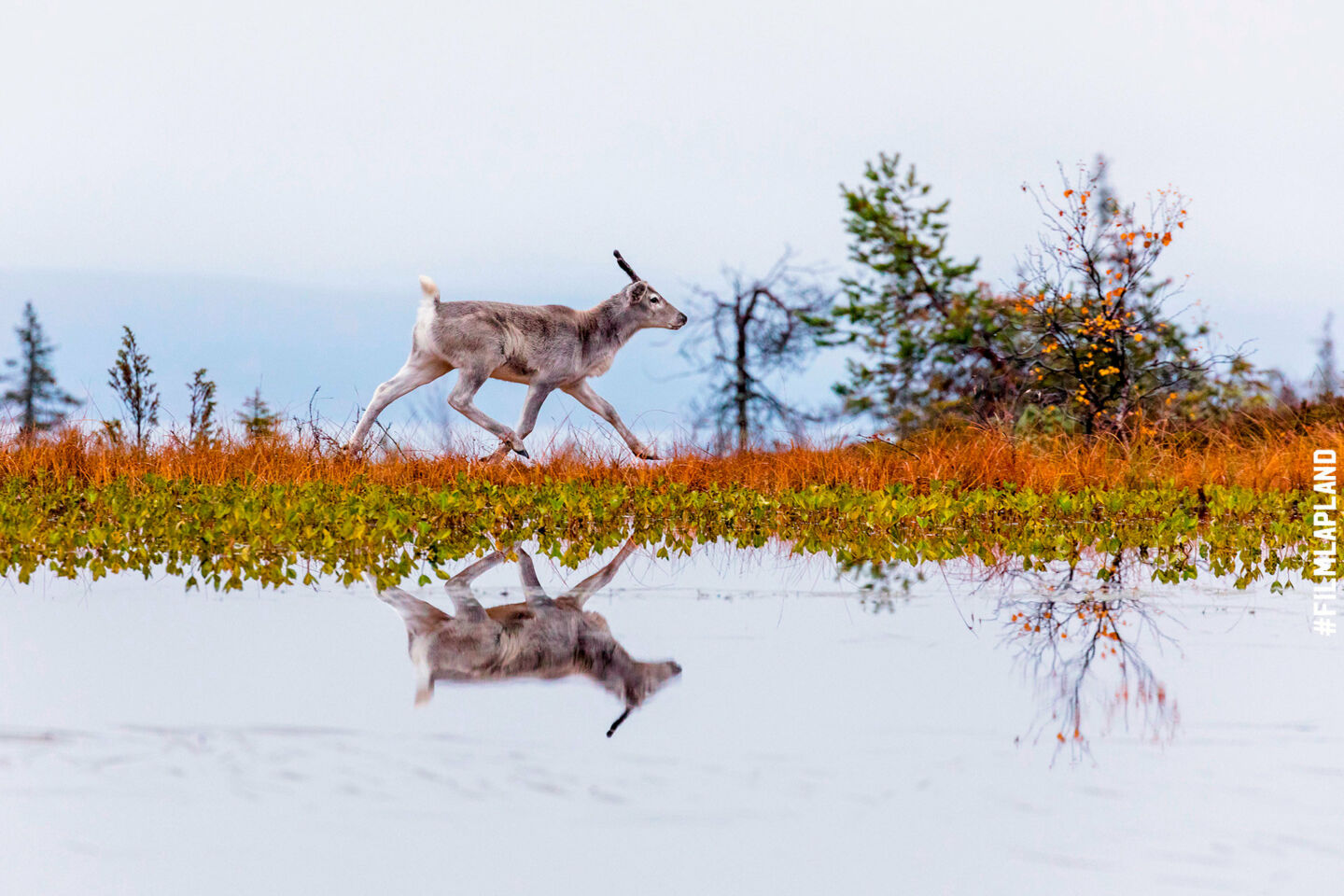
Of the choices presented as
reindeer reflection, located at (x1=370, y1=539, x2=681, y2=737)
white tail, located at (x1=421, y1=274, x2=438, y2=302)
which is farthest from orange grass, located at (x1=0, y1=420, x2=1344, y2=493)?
reindeer reflection, located at (x1=370, y1=539, x2=681, y2=737)

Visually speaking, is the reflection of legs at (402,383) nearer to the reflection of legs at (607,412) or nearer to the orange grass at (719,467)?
the orange grass at (719,467)

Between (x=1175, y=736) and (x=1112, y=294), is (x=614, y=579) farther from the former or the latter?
(x=1112, y=294)

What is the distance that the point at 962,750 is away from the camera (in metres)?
3.51

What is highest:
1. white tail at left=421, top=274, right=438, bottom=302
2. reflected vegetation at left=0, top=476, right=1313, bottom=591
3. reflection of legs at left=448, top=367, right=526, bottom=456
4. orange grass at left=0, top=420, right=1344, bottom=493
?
white tail at left=421, top=274, right=438, bottom=302

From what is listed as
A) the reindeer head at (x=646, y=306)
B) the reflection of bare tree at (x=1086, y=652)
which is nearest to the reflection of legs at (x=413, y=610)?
the reflection of bare tree at (x=1086, y=652)

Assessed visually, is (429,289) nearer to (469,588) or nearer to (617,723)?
(469,588)

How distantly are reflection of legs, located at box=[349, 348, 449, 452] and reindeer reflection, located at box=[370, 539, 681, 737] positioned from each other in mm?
7682

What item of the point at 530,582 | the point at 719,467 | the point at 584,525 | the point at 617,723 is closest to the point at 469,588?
the point at 530,582

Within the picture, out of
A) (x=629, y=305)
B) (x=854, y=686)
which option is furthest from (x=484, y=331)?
(x=854, y=686)

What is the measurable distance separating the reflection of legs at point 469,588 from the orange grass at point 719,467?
14.6 ft

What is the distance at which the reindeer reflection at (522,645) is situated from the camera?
438 cm

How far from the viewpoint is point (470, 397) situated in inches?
545

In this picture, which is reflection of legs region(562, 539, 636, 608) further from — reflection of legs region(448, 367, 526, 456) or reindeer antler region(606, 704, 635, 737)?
reflection of legs region(448, 367, 526, 456)

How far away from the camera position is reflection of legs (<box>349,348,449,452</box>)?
13812mm
